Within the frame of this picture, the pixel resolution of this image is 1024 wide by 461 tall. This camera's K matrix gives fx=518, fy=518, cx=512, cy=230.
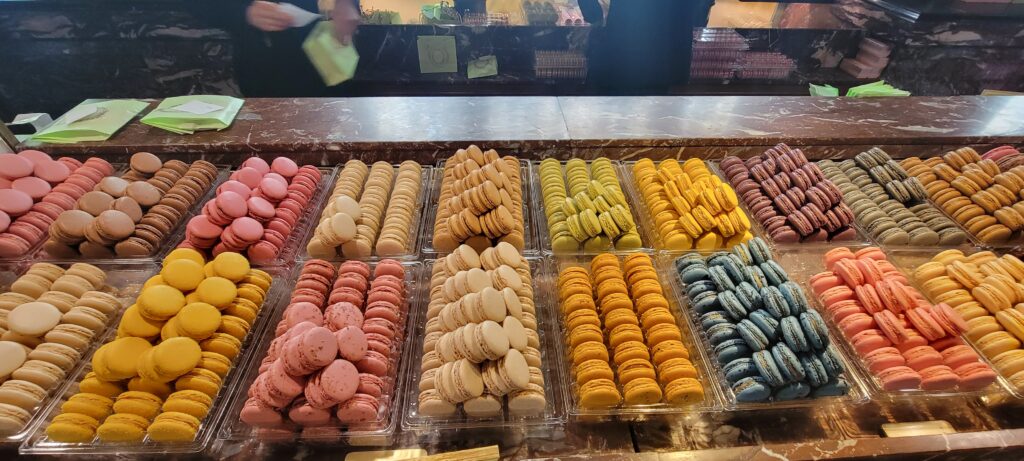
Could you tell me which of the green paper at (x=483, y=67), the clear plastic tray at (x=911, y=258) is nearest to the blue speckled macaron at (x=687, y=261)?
the clear plastic tray at (x=911, y=258)

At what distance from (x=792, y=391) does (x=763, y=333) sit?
0.21 m

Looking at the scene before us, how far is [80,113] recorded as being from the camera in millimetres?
3191

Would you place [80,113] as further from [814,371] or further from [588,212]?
[814,371]

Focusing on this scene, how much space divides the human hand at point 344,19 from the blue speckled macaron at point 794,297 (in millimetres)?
4214

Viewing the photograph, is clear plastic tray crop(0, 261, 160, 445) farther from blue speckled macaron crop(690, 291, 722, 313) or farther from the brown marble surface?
blue speckled macaron crop(690, 291, 722, 313)

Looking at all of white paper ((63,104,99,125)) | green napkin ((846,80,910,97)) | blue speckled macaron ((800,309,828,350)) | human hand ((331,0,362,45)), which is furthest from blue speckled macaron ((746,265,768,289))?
human hand ((331,0,362,45))

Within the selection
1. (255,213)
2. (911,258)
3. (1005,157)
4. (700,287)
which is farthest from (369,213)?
(1005,157)

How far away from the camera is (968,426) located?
1.89 metres

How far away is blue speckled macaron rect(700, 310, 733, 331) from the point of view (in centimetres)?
200

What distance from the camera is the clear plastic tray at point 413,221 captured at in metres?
2.41

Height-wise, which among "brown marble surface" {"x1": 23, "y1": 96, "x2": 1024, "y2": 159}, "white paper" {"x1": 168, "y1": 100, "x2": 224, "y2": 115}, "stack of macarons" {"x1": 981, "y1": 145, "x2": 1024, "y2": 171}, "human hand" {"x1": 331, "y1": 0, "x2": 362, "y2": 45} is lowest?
"stack of macarons" {"x1": 981, "y1": 145, "x2": 1024, "y2": 171}

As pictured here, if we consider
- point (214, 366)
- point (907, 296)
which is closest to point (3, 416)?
point (214, 366)

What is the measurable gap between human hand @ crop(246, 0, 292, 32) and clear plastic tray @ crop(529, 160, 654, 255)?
2977mm

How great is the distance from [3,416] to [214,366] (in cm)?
62
